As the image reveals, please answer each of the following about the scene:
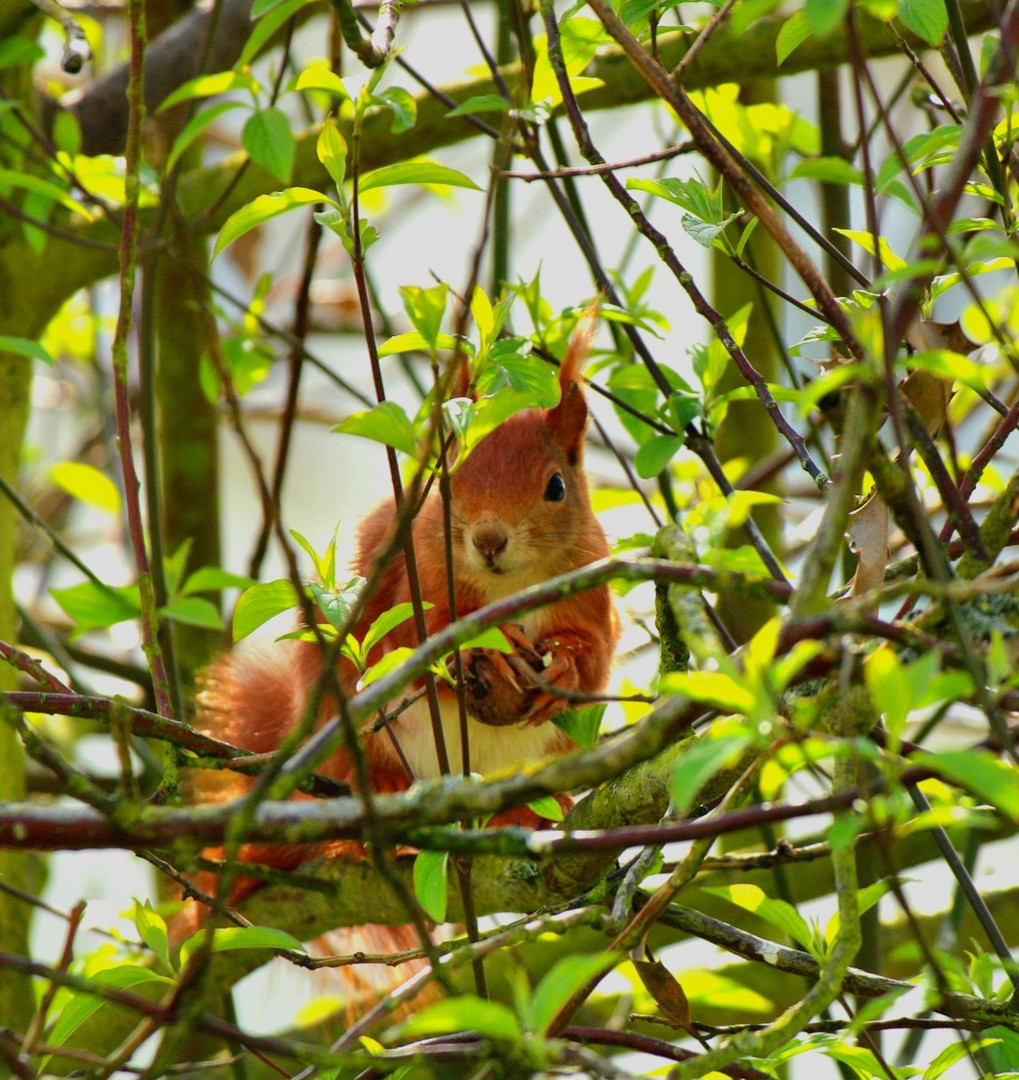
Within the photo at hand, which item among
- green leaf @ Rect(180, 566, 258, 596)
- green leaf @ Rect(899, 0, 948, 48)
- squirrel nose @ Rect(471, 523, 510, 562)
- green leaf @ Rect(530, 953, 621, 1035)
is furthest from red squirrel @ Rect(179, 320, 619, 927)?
green leaf @ Rect(530, 953, 621, 1035)

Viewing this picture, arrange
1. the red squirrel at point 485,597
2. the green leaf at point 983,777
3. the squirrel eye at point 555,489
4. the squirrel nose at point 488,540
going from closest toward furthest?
the green leaf at point 983,777
the squirrel nose at point 488,540
the red squirrel at point 485,597
the squirrel eye at point 555,489

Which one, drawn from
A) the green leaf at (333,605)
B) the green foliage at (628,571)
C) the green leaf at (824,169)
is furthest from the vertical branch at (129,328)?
the green leaf at (824,169)

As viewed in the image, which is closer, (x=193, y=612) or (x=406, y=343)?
(x=406, y=343)

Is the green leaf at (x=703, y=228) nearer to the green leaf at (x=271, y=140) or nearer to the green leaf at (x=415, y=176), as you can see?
the green leaf at (x=415, y=176)

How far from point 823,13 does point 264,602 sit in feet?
2.07

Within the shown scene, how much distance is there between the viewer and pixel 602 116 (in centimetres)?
387

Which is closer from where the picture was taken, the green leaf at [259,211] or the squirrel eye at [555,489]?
the green leaf at [259,211]

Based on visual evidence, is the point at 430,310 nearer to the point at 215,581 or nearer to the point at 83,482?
the point at 215,581

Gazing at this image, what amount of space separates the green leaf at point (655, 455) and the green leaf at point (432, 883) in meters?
0.45

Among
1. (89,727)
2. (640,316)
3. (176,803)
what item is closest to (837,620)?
(176,803)

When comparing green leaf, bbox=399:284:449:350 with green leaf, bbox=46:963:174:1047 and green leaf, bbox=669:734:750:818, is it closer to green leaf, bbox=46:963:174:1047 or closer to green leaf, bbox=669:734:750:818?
green leaf, bbox=669:734:750:818

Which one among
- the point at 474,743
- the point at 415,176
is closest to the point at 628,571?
the point at 415,176

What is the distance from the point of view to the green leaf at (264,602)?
3.66 feet

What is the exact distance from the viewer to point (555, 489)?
6.40ft
